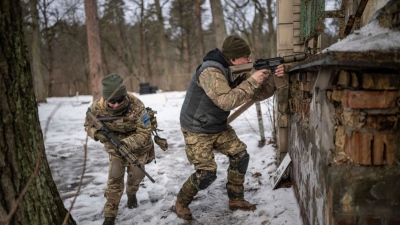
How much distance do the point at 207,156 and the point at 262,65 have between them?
1027 mm

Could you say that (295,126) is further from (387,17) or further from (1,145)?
(1,145)

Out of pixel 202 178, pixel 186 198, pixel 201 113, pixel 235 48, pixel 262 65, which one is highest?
pixel 235 48

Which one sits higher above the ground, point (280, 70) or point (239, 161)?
point (280, 70)

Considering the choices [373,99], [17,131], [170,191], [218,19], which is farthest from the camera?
[218,19]

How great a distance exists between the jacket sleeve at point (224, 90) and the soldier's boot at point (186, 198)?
2.84 feet

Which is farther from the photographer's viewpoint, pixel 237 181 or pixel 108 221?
pixel 237 181

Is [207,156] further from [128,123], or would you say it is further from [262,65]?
[262,65]

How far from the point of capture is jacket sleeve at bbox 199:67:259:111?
295 cm

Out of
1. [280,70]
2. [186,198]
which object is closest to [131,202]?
[186,198]

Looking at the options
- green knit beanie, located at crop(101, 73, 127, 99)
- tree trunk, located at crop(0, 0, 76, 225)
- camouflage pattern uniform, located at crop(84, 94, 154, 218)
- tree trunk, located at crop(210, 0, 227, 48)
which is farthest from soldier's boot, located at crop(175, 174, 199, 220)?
tree trunk, located at crop(210, 0, 227, 48)

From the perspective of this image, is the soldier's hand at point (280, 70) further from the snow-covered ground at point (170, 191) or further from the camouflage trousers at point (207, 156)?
the snow-covered ground at point (170, 191)

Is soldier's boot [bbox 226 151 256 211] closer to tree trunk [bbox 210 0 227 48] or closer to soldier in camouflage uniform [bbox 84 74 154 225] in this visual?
soldier in camouflage uniform [bbox 84 74 154 225]

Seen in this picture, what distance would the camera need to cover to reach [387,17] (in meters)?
1.90

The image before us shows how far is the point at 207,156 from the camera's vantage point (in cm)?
326
